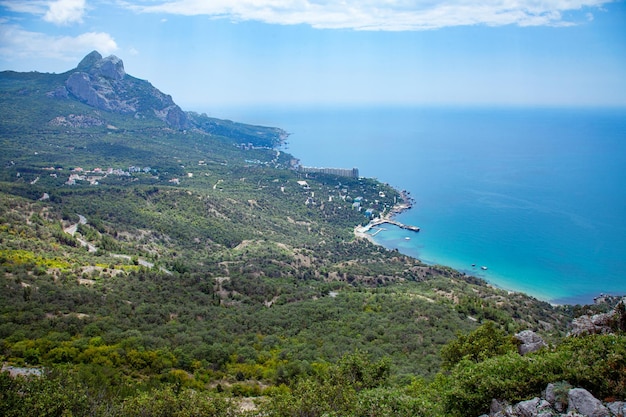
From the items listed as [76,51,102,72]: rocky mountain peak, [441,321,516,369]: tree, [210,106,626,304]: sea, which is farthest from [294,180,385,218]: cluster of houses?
[76,51,102,72]: rocky mountain peak

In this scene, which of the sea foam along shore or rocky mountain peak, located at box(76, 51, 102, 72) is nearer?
the sea foam along shore

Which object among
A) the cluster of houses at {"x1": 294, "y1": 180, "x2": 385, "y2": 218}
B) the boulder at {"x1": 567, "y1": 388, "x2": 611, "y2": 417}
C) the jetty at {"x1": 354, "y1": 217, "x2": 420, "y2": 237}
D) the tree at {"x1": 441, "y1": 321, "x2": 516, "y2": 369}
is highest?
the boulder at {"x1": 567, "y1": 388, "x2": 611, "y2": 417}

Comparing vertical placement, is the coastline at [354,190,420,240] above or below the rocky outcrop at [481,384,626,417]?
below

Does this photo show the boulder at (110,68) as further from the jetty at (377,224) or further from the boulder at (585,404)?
the boulder at (585,404)

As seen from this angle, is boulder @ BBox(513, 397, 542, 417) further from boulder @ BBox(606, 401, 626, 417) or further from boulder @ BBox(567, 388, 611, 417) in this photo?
boulder @ BBox(606, 401, 626, 417)

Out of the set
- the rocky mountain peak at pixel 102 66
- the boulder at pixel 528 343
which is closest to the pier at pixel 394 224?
the boulder at pixel 528 343

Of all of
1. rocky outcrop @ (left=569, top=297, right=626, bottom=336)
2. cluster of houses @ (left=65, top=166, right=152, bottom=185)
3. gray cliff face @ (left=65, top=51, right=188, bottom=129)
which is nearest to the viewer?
rocky outcrop @ (left=569, top=297, right=626, bottom=336)
